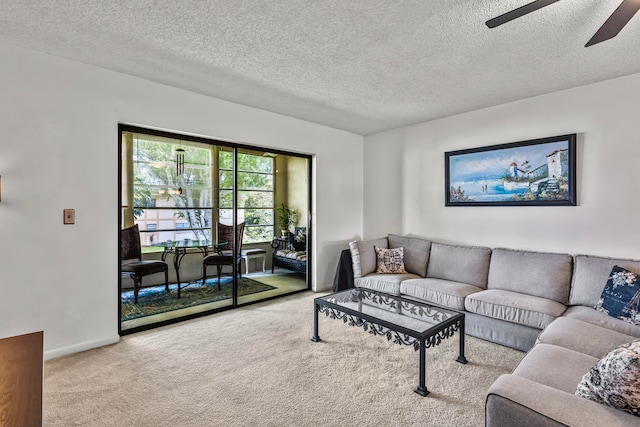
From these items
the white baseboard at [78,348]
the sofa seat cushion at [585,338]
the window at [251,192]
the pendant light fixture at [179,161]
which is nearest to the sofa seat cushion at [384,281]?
the window at [251,192]

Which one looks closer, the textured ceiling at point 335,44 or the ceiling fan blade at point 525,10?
the ceiling fan blade at point 525,10

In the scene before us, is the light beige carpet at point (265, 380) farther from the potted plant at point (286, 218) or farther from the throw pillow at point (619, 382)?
the potted plant at point (286, 218)

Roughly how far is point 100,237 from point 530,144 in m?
4.47

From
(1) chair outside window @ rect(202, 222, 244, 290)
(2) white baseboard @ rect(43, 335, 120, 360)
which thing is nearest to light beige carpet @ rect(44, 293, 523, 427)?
(2) white baseboard @ rect(43, 335, 120, 360)

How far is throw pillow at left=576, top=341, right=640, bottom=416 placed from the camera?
1132mm

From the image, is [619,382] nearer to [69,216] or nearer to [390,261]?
[390,261]

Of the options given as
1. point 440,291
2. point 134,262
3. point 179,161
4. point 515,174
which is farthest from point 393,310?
point 179,161

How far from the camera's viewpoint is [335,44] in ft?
7.68

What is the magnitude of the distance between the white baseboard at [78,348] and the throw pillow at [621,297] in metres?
4.22

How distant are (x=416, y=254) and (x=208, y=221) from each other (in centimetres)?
271

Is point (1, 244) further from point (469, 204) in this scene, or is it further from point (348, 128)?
point (469, 204)

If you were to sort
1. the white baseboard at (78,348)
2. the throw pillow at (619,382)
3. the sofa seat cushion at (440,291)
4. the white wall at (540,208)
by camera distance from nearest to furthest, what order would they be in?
the throw pillow at (619,382)
the white baseboard at (78,348)
the white wall at (540,208)
the sofa seat cushion at (440,291)

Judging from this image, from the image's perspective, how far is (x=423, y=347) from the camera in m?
2.12

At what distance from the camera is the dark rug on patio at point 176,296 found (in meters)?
3.36
